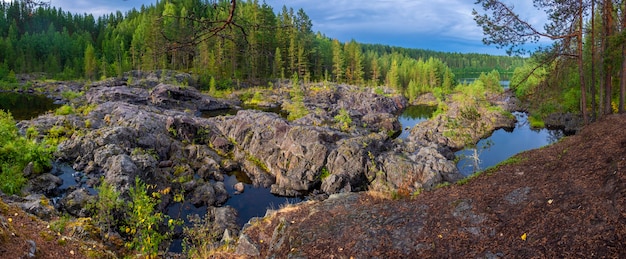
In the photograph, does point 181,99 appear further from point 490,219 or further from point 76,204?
point 490,219

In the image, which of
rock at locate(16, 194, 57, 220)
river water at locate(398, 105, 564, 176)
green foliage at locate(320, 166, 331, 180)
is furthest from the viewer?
river water at locate(398, 105, 564, 176)

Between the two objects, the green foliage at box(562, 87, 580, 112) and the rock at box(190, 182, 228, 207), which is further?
the green foliage at box(562, 87, 580, 112)

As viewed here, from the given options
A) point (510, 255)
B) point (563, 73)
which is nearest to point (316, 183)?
point (563, 73)

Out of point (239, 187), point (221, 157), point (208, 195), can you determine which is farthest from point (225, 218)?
point (221, 157)

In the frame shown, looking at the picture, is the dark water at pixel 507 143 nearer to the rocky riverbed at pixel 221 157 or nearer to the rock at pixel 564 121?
the rock at pixel 564 121

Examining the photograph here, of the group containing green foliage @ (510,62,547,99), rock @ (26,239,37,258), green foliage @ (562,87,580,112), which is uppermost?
green foliage @ (510,62,547,99)

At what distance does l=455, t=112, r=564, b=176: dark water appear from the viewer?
3638 cm

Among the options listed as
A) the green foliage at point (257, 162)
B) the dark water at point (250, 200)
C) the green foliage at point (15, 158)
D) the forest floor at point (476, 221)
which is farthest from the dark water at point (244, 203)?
the forest floor at point (476, 221)

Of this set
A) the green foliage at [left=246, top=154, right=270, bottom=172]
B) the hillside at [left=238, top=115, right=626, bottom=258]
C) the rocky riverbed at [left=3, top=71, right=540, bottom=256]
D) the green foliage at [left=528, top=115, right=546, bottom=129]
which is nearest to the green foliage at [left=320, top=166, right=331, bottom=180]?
the rocky riverbed at [left=3, top=71, right=540, bottom=256]

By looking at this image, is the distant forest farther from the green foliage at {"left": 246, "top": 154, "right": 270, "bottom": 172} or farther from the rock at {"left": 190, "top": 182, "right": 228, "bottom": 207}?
the rock at {"left": 190, "top": 182, "right": 228, "bottom": 207}

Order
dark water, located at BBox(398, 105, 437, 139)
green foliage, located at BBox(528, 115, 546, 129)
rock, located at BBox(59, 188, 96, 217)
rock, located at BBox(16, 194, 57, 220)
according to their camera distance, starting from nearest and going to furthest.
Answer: rock, located at BBox(16, 194, 57, 220), rock, located at BBox(59, 188, 96, 217), green foliage, located at BBox(528, 115, 546, 129), dark water, located at BBox(398, 105, 437, 139)

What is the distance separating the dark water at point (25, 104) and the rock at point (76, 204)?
1419 inches

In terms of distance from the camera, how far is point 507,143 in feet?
147

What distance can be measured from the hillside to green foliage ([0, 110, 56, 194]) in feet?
47.6
